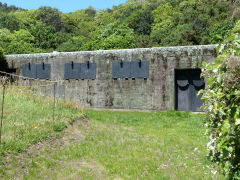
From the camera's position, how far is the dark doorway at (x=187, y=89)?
50.4 feet

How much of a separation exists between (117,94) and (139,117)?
11.5 ft

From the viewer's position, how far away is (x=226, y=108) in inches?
123

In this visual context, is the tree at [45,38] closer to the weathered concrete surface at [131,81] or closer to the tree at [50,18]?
the tree at [50,18]

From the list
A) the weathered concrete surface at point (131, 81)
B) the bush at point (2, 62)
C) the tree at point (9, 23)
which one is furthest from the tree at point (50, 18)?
the weathered concrete surface at point (131, 81)

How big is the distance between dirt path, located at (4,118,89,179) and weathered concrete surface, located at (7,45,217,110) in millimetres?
5909

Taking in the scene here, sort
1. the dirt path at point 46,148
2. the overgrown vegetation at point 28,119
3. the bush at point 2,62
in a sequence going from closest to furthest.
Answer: the dirt path at point 46,148 → the overgrown vegetation at point 28,119 → the bush at point 2,62

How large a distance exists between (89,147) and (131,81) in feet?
28.4

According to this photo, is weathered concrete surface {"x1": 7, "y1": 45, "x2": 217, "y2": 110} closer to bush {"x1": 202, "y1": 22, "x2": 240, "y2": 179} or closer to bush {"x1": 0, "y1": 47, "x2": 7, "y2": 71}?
bush {"x1": 0, "y1": 47, "x2": 7, "y2": 71}

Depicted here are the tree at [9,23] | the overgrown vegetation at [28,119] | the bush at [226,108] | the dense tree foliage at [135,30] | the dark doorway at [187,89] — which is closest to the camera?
the bush at [226,108]

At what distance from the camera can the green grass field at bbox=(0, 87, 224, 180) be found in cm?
613

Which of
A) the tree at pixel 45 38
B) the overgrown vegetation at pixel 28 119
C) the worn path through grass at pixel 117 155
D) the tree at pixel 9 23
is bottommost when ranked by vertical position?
the worn path through grass at pixel 117 155

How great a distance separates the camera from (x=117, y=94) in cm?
1641

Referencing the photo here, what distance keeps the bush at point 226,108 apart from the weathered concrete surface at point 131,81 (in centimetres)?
1180

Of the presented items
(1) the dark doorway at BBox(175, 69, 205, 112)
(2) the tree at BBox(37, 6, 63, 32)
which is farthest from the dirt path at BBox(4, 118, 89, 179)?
(2) the tree at BBox(37, 6, 63, 32)
